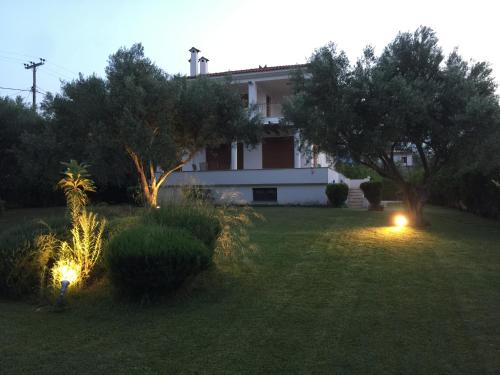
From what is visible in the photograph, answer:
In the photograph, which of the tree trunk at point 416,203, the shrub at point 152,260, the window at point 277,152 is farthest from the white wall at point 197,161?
the shrub at point 152,260

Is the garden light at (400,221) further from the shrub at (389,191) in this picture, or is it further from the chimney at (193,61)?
the shrub at (389,191)

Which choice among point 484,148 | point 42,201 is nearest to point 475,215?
point 484,148

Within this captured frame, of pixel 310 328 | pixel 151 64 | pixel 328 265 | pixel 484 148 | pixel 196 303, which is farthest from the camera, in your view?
pixel 151 64

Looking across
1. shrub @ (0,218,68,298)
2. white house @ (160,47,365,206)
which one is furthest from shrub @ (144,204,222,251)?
white house @ (160,47,365,206)

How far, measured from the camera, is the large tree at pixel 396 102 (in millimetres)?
11594

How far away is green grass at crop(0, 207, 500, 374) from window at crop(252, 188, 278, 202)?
14.7 metres

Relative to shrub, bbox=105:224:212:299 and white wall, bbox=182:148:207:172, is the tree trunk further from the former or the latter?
white wall, bbox=182:148:207:172

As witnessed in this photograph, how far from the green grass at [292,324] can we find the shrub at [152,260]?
26 cm

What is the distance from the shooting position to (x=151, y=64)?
15.8 m

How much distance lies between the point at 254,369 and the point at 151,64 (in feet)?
44.8

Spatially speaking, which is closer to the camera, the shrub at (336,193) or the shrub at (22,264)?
the shrub at (22,264)

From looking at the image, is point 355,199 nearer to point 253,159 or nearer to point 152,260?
point 253,159

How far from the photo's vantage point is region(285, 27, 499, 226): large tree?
11594 mm

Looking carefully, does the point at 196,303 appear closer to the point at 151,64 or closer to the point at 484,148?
the point at 484,148
